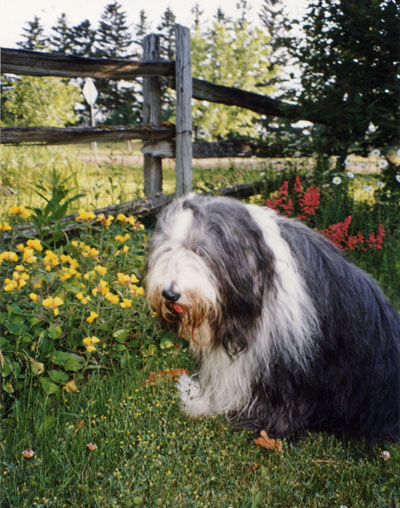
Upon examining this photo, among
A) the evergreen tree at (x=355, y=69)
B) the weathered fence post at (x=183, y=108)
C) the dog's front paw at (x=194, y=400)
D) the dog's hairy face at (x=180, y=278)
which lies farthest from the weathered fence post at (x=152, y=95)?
the dog's hairy face at (x=180, y=278)

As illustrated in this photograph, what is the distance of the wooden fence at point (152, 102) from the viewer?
148 inches

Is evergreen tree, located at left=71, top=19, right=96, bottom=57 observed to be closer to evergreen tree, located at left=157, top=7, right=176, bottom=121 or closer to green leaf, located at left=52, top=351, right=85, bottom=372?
evergreen tree, located at left=157, top=7, right=176, bottom=121

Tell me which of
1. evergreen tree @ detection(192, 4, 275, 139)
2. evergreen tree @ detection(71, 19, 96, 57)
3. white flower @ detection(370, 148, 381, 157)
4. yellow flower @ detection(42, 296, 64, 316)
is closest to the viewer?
yellow flower @ detection(42, 296, 64, 316)

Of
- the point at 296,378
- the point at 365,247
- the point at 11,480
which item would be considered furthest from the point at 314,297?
the point at 365,247

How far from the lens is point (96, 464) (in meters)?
2.14

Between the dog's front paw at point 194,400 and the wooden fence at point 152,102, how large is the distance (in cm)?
228

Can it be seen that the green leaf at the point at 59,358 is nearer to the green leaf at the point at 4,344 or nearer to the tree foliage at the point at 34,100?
the green leaf at the point at 4,344

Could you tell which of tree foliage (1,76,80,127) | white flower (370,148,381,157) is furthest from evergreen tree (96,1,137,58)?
white flower (370,148,381,157)

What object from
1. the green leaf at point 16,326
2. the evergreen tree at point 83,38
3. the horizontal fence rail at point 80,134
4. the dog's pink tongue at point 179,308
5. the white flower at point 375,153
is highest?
the evergreen tree at point 83,38

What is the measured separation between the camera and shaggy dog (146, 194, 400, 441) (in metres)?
2.06

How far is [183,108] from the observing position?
15.1 feet

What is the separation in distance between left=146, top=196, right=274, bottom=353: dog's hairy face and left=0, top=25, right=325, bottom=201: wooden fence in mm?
2194

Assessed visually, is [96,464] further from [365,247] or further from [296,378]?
[365,247]

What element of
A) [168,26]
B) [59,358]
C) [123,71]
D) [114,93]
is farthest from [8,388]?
[114,93]
